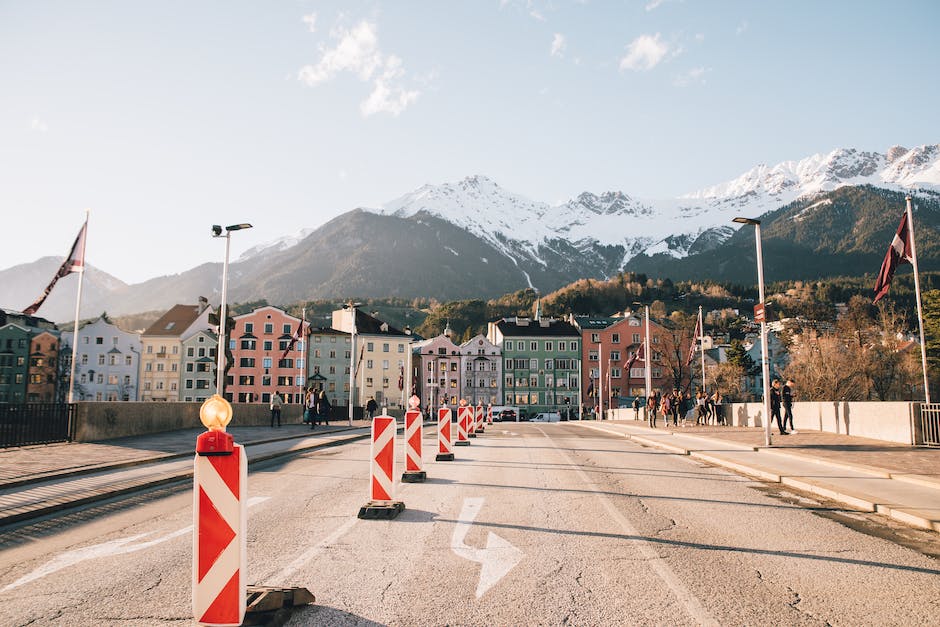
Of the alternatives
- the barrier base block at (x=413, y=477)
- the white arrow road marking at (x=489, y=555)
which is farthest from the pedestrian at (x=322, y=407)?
the white arrow road marking at (x=489, y=555)

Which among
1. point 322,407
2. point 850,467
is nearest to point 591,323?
point 322,407

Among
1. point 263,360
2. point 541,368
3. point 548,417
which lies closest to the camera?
point 548,417

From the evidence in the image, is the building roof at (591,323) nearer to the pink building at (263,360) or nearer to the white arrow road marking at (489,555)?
the pink building at (263,360)

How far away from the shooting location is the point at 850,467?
14.7 meters

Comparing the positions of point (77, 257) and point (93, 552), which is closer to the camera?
point (93, 552)

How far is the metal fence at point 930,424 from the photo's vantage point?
19.2 metres

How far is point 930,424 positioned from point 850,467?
6.70 metres

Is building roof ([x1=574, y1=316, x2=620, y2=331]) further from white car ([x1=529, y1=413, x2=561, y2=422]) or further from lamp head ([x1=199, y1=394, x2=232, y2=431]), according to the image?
lamp head ([x1=199, y1=394, x2=232, y2=431])

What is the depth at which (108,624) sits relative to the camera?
15.7 feet

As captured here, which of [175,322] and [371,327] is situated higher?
[175,322]

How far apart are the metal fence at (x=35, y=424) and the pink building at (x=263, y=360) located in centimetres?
8203

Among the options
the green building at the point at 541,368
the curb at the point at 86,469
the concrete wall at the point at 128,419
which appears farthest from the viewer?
the green building at the point at 541,368

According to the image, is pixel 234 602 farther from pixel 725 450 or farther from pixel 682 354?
pixel 682 354

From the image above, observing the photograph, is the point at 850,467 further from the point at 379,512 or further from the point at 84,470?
the point at 84,470
